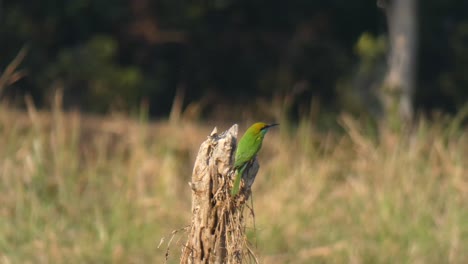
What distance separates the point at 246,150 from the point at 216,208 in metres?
0.24

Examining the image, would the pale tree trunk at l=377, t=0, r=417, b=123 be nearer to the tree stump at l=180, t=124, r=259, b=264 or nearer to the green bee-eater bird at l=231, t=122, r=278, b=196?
the green bee-eater bird at l=231, t=122, r=278, b=196

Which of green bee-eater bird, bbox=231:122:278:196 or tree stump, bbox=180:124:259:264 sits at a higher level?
green bee-eater bird, bbox=231:122:278:196

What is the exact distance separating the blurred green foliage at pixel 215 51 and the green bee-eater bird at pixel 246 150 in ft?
43.6

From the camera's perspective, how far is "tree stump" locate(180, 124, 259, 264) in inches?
146

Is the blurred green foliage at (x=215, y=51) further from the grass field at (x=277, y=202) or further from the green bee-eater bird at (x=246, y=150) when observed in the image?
the green bee-eater bird at (x=246, y=150)

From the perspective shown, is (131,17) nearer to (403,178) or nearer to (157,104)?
(157,104)

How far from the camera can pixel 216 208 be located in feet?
12.2

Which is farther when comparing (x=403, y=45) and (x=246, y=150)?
(x=403, y=45)

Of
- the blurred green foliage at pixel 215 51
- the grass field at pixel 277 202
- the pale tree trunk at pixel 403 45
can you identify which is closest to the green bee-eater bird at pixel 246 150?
the grass field at pixel 277 202

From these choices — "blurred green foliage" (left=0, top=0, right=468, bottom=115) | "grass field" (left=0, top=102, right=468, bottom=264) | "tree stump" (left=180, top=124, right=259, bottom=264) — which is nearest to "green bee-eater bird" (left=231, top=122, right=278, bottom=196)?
"tree stump" (left=180, top=124, right=259, bottom=264)

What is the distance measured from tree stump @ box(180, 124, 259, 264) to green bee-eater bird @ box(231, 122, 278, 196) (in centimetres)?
2

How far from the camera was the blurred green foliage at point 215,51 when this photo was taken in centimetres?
1836

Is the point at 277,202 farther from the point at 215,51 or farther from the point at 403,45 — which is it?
the point at 215,51

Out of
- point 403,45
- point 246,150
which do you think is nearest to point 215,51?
point 403,45
